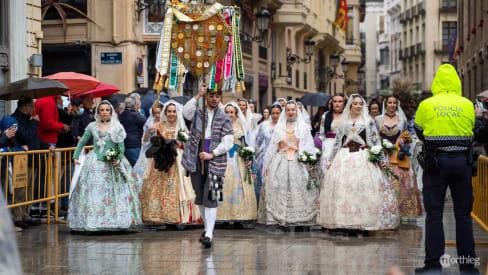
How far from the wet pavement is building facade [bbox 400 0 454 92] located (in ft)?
186

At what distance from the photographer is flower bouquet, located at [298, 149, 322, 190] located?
10484mm

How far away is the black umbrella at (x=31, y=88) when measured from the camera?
35.3 feet

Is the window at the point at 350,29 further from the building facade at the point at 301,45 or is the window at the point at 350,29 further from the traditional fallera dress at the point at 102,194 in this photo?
the traditional fallera dress at the point at 102,194

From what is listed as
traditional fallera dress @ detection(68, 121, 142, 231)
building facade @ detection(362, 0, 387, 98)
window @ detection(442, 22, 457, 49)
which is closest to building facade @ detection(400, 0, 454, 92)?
window @ detection(442, 22, 457, 49)

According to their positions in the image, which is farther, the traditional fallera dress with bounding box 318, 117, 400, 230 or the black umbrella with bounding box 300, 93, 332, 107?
the black umbrella with bounding box 300, 93, 332, 107

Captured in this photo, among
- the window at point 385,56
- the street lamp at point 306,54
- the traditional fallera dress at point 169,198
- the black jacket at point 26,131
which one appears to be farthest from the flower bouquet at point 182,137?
the window at point 385,56

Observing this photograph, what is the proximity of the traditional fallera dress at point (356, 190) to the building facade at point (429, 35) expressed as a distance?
183 ft

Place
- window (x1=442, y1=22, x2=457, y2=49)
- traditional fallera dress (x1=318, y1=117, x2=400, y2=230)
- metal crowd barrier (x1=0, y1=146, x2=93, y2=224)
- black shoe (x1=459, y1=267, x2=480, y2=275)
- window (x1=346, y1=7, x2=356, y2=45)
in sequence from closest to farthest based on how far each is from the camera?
black shoe (x1=459, y1=267, x2=480, y2=275) → traditional fallera dress (x1=318, y1=117, x2=400, y2=230) → metal crowd barrier (x1=0, y1=146, x2=93, y2=224) → window (x1=346, y1=7, x2=356, y2=45) → window (x1=442, y1=22, x2=457, y2=49)

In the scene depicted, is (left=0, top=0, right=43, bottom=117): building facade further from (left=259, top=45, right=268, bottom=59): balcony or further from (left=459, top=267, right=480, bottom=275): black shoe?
(left=259, top=45, right=268, bottom=59): balcony

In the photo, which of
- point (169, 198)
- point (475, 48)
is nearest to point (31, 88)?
point (169, 198)

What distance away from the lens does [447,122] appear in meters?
6.68

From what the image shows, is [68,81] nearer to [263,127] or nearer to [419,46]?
[263,127]

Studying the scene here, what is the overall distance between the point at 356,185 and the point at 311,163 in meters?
1.01

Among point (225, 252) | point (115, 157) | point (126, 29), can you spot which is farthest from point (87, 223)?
point (126, 29)
